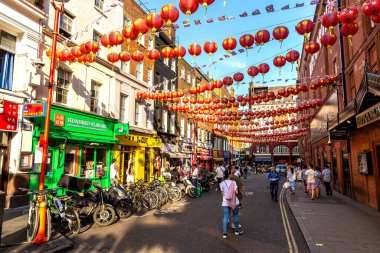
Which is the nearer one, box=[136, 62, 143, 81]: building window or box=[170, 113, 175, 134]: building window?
box=[136, 62, 143, 81]: building window

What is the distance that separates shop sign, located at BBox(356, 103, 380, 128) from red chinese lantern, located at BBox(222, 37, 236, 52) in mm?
4722

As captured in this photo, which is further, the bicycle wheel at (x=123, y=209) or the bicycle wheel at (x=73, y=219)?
the bicycle wheel at (x=123, y=209)

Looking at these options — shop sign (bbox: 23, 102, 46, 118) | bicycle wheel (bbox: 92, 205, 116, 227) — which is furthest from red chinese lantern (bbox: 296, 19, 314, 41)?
shop sign (bbox: 23, 102, 46, 118)

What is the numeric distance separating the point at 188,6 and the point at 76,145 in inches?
415

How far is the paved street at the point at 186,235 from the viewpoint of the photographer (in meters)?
6.30

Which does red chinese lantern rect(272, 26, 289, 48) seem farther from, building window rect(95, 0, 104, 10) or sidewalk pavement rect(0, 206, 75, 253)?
building window rect(95, 0, 104, 10)

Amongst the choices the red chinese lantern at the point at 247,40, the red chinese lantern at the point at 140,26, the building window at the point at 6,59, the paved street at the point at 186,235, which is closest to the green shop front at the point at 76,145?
the building window at the point at 6,59

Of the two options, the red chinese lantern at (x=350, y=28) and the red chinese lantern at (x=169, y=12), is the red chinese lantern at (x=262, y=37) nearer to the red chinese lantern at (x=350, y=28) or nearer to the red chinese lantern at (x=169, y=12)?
the red chinese lantern at (x=350, y=28)

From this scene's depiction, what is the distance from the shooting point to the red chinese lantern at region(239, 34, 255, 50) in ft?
27.0

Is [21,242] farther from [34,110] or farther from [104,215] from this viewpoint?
[34,110]

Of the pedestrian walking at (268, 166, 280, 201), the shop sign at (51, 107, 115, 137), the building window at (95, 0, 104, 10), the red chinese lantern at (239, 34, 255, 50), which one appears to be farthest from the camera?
the building window at (95, 0, 104, 10)

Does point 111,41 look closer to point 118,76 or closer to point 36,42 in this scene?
point 36,42

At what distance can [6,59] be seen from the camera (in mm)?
10945

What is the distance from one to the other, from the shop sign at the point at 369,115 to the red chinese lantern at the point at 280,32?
3446mm
